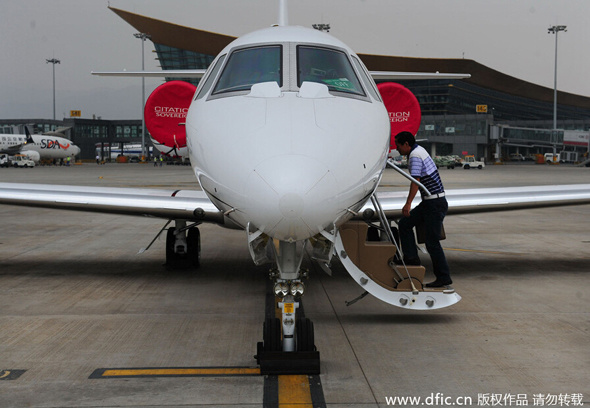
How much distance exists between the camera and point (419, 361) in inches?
214

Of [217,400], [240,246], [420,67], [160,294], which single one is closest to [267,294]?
[160,294]

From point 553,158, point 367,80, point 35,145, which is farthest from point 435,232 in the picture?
point 553,158

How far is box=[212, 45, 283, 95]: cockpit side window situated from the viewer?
227 inches

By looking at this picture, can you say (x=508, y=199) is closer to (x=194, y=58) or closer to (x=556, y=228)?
(x=556, y=228)

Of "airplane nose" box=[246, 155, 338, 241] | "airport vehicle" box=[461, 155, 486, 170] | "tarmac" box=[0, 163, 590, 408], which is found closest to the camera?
"airplane nose" box=[246, 155, 338, 241]

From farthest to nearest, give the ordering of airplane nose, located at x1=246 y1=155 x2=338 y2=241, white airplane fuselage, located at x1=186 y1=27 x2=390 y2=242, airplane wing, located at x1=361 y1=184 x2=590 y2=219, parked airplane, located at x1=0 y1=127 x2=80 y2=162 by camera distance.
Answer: parked airplane, located at x1=0 y1=127 x2=80 y2=162 → airplane wing, located at x1=361 y1=184 x2=590 y2=219 → white airplane fuselage, located at x1=186 y1=27 x2=390 y2=242 → airplane nose, located at x1=246 y1=155 x2=338 y2=241

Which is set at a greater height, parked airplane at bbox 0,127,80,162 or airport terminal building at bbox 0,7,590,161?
airport terminal building at bbox 0,7,590,161

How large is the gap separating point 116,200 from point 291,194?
521cm

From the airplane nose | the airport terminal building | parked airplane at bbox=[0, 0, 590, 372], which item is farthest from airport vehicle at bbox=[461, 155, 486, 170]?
the airplane nose

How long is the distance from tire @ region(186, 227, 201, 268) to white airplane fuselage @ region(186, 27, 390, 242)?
385 centimetres

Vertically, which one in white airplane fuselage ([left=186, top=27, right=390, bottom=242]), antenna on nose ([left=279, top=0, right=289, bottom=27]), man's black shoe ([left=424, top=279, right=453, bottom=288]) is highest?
antenna on nose ([left=279, top=0, right=289, bottom=27])

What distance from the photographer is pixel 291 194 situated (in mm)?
4273

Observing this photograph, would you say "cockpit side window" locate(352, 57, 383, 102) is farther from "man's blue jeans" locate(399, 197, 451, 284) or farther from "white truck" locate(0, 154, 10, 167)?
"white truck" locate(0, 154, 10, 167)

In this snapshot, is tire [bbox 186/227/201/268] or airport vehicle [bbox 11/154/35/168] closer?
tire [bbox 186/227/201/268]
